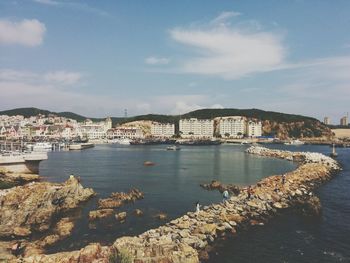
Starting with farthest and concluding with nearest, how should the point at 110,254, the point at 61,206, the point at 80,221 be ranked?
the point at 61,206
the point at 80,221
the point at 110,254

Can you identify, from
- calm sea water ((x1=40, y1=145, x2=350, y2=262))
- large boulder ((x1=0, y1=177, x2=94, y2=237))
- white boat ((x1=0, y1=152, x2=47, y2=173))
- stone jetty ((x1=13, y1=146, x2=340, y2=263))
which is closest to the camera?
stone jetty ((x1=13, y1=146, x2=340, y2=263))

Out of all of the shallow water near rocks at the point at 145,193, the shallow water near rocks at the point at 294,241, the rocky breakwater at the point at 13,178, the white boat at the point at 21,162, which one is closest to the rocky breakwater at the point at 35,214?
the shallow water near rocks at the point at 145,193

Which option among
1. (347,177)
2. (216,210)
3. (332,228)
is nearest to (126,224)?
(216,210)

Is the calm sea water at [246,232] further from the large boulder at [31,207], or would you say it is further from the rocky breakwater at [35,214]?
the large boulder at [31,207]

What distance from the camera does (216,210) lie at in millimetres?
30625

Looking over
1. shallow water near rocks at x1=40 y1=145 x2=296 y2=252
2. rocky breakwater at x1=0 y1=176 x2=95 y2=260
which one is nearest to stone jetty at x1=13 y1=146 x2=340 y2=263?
shallow water near rocks at x1=40 y1=145 x2=296 y2=252

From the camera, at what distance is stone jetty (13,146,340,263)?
781 inches

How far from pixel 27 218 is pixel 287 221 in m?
22.9

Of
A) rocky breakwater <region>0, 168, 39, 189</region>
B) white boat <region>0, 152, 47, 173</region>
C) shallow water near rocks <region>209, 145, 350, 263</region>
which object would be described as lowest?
shallow water near rocks <region>209, 145, 350, 263</region>

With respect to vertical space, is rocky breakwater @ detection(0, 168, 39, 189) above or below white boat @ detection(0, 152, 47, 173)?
below

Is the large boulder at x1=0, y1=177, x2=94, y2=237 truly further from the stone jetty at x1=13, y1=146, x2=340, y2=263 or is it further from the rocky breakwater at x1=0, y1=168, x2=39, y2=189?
the stone jetty at x1=13, y1=146, x2=340, y2=263

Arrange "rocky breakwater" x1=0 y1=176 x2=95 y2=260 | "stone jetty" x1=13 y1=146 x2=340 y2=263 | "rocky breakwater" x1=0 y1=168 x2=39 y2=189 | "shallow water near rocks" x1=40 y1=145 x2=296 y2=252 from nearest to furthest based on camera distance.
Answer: "stone jetty" x1=13 y1=146 x2=340 y2=263, "rocky breakwater" x1=0 y1=176 x2=95 y2=260, "shallow water near rocks" x1=40 y1=145 x2=296 y2=252, "rocky breakwater" x1=0 y1=168 x2=39 y2=189

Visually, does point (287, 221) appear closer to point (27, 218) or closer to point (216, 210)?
point (216, 210)

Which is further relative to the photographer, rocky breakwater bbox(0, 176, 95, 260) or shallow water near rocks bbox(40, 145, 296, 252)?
→ shallow water near rocks bbox(40, 145, 296, 252)
